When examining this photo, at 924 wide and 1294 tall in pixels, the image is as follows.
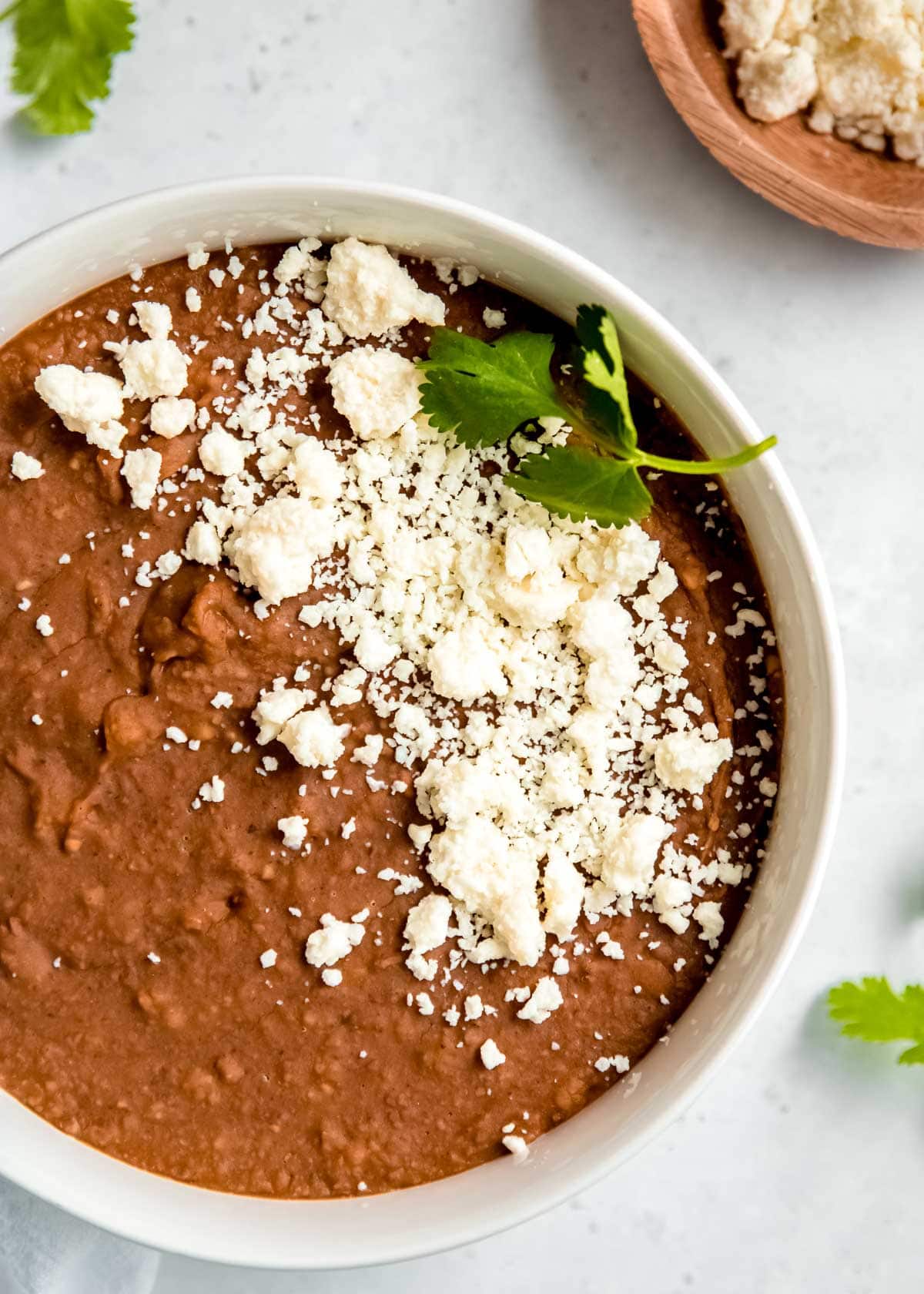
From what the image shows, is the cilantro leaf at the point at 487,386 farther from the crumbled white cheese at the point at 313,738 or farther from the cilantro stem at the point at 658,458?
the crumbled white cheese at the point at 313,738

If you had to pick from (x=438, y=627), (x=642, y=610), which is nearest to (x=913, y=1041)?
(x=642, y=610)

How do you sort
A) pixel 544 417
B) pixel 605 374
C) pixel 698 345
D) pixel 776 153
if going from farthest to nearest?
pixel 698 345 → pixel 776 153 → pixel 544 417 → pixel 605 374

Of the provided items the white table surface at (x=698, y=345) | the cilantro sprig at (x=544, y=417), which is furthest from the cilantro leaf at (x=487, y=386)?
the white table surface at (x=698, y=345)

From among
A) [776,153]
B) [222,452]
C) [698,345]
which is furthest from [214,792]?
[776,153]

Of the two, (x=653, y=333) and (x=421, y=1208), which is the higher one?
(x=653, y=333)

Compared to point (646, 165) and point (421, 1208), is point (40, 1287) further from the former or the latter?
point (646, 165)

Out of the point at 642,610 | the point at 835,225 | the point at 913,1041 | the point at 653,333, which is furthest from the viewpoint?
the point at 913,1041

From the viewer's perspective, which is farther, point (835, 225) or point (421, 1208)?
point (835, 225)

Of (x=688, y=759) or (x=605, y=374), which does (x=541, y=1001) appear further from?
(x=605, y=374)
